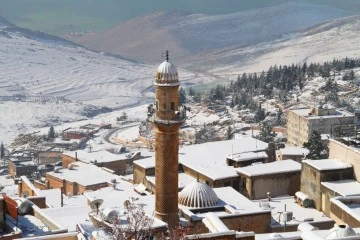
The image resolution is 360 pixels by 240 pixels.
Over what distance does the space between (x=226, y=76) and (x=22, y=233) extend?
14066 centimetres

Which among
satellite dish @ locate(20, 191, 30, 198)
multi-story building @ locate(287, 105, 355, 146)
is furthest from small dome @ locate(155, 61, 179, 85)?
multi-story building @ locate(287, 105, 355, 146)

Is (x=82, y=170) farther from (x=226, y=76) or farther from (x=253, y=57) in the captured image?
(x=253, y=57)

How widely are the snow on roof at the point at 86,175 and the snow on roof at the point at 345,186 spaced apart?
1444 centimetres

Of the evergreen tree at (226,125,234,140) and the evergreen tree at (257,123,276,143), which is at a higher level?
the evergreen tree at (257,123,276,143)

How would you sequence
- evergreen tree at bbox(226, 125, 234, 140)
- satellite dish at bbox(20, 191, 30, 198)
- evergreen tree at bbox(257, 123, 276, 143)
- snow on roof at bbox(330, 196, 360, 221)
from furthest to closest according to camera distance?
evergreen tree at bbox(226, 125, 234, 140)
evergreen tree at bbox(257, 123, 276, 143)
satellite dish at bbox(20, 191, 30, 198)
snow on roof at bbox(330, 196, 360, 221)

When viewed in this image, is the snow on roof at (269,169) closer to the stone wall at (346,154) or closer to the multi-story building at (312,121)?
the stone wall at (346,154)

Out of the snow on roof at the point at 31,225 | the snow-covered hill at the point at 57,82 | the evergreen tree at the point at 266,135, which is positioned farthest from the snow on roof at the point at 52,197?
the snow-covered hill at the point at 57,82

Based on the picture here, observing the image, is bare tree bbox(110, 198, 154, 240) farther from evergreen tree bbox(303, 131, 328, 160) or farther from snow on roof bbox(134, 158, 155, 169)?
evergreen tree bbox(303, 131, 328, 160)

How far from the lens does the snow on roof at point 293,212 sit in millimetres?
26672

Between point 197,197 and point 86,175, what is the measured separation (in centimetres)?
1708

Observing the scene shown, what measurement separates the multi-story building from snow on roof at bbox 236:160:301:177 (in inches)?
1000

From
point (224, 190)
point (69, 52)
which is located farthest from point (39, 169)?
point (69, 52)

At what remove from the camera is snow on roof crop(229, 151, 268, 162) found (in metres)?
33.6

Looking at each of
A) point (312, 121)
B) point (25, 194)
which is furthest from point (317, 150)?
point (25, 194)
